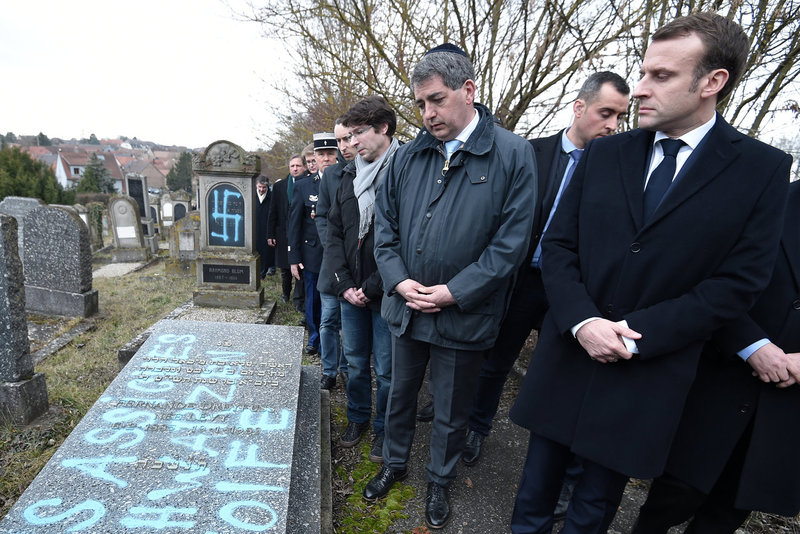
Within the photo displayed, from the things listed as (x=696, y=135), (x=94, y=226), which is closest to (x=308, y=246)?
(x=696, y=135)

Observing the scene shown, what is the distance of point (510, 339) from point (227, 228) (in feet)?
13.6

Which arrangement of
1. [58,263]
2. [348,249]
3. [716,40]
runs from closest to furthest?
[716,40] → [348,249] → [58,263]

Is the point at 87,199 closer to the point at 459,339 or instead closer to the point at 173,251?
the point at 173,251

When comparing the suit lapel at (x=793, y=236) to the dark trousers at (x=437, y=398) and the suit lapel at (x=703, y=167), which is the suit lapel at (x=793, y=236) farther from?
the dark trousers at (x=437, y=398)

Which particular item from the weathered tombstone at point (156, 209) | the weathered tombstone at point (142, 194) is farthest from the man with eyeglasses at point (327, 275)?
the weathered tombstone at point (156, 209)

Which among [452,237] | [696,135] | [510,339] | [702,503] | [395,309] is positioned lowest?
[702,503]

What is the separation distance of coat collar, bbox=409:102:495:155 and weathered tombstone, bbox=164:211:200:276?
293 inches

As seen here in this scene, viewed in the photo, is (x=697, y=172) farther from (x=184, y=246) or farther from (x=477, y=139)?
(x=184, y=246)

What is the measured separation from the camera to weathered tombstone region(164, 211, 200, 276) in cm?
838

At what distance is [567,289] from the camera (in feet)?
5.44

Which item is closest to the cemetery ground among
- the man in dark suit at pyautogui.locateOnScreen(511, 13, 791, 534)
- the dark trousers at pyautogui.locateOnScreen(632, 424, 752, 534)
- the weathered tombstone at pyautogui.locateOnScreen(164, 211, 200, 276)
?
the dark trousers at pyautogui.locateOnScreen(632, 424, 752, 534)

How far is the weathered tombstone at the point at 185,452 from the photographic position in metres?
1.66

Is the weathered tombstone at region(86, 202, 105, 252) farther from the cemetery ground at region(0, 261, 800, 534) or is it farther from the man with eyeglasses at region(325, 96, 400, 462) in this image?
the man with eyeglasses at region(325, 96, 400, 462)

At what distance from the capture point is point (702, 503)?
184cm
